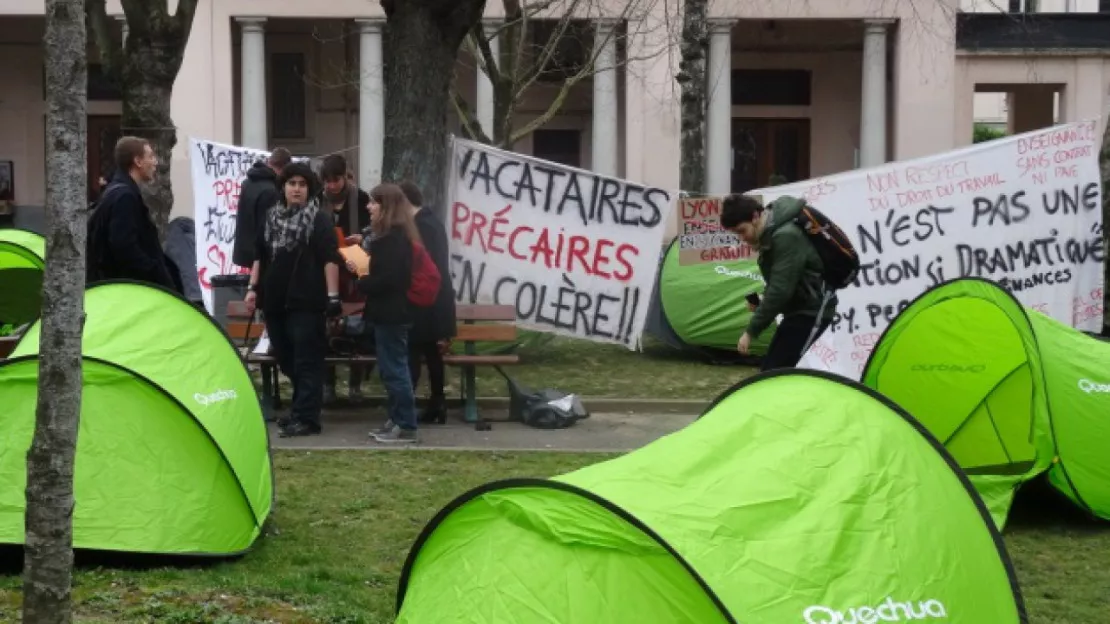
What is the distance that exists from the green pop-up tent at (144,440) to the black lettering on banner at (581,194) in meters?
7.40

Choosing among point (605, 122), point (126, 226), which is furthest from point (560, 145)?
point (126, 226)

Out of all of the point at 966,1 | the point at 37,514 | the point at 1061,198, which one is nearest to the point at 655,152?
the point at 966,1

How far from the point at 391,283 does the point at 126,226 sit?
5.56 feet

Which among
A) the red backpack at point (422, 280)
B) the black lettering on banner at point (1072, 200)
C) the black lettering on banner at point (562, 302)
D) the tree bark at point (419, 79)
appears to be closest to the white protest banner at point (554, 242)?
the black lettering on banner at point (562, 302)

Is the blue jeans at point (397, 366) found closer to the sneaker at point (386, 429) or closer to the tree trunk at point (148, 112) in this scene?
the sneaker at point (386, 429)

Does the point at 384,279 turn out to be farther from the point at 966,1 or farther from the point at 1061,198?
the point at 966,1

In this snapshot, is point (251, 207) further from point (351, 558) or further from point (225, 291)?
point (351, 558)

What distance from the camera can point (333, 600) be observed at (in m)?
6.43

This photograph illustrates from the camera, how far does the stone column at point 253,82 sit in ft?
108

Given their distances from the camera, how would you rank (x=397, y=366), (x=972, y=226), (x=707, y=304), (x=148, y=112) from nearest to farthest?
(x=397, y=366) → (x=972, y=226) → (x=148, y=112) → (x=707, y=304)

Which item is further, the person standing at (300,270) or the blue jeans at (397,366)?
the blue jeans at (397,366)

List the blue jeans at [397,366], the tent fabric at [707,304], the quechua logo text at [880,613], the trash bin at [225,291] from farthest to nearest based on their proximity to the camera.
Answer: the tent fabric at [707,304], the trash bin at [225,291], the blue jeans at [397,366], the quechua logo text at [880,613]

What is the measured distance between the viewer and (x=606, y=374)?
14461 millimetres

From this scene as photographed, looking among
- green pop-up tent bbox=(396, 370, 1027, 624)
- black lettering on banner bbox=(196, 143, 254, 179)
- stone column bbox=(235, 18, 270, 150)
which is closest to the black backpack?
green pop-up tent bbox=(396, 370, 1027, 624)
